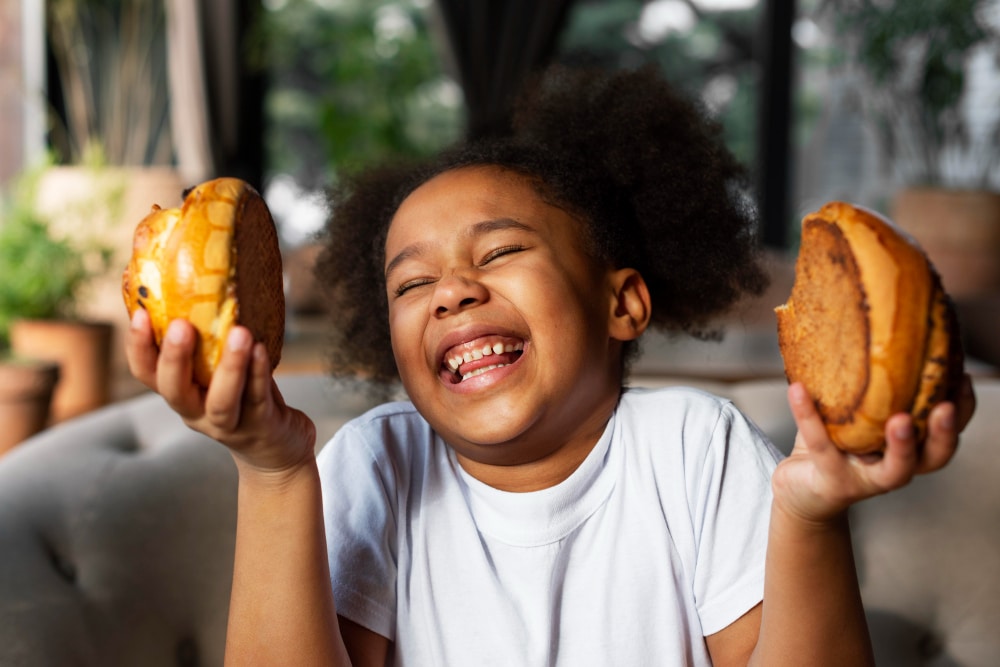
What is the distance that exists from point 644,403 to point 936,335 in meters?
0.52

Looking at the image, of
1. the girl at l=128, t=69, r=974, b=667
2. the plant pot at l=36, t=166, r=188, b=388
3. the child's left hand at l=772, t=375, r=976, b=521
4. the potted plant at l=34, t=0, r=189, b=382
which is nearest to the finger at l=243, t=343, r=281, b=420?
the girl at l=128, t=69, r=974, b=667

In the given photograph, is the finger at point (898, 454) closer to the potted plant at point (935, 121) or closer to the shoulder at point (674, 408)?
the shoulder at point (674, 408)

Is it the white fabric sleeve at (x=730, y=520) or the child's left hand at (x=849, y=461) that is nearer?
the child's left hand at (x=849, y=461)

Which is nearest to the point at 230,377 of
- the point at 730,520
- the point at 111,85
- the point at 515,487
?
the point at 515,487

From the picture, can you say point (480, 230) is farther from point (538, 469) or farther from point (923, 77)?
point (923, 77)

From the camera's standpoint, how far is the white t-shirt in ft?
3.62

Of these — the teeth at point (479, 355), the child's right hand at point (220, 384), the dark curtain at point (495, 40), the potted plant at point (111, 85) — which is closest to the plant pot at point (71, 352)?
the potted plant at point (111, 85)

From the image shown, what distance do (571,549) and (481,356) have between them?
0.25 metres

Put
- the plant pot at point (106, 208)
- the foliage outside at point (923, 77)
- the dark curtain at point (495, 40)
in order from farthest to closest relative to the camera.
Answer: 1. the dark curtain at point (495, 40)
2. the foliage outside at point (923, 77)
3. the plant pot at point (106, 208)

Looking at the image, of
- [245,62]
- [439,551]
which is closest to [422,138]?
[245,62]

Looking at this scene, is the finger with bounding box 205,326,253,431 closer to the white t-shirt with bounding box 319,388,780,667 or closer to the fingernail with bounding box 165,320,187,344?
the fingernail with bounding box 165,320,187,344

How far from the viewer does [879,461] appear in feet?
2.46

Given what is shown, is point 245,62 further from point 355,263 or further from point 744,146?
point 355,263

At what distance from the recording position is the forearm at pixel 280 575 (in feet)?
3.01
